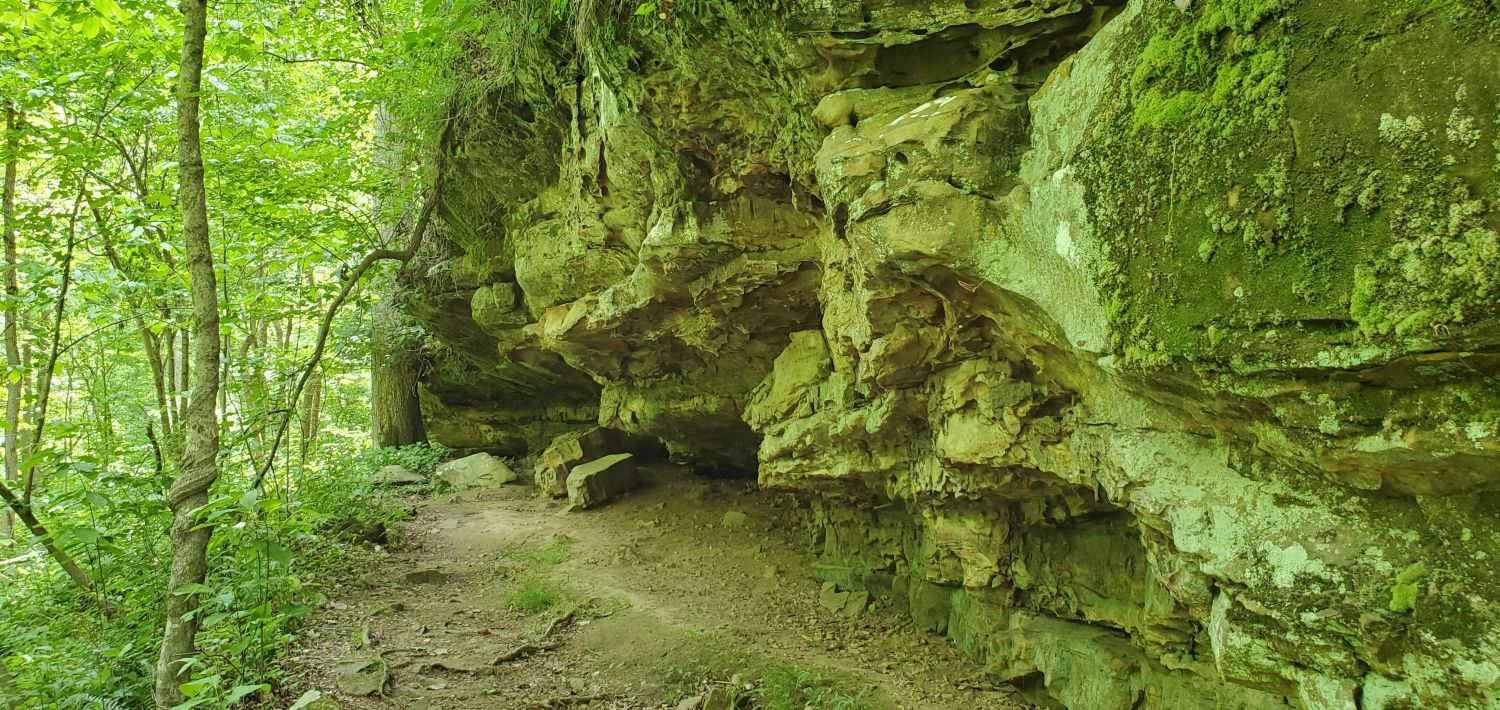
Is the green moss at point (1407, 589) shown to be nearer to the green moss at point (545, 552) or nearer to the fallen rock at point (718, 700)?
the fallen rock at point (718, 700)

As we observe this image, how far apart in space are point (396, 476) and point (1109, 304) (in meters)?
13.1

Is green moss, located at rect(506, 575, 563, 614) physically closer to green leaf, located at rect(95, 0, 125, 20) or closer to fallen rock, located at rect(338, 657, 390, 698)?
fallen rock, located at rect(338, 657, 390, 698)

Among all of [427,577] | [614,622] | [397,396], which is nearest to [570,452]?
[427,577]

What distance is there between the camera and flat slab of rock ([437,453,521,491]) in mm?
13602

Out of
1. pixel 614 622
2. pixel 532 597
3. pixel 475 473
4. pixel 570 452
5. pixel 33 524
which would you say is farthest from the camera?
pixel 475 473

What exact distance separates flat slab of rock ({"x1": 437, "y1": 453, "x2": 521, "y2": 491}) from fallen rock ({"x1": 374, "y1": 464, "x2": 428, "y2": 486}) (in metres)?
0.49

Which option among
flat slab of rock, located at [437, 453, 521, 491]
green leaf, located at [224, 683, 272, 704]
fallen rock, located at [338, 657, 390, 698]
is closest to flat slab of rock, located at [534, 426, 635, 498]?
flat slab of rock, located at [437, 453, 521, 491]

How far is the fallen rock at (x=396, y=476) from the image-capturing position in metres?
12.5

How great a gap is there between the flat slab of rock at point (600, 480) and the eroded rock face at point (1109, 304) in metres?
3.80

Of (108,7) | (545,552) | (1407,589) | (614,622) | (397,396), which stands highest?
(108,7)

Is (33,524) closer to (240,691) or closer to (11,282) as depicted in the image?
(11,282)

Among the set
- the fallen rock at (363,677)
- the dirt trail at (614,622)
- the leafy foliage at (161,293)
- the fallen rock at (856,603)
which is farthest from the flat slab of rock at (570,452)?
the fallen rock at (363,677)

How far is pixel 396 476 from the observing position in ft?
43.1

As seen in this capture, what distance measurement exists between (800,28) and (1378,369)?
4018mm
